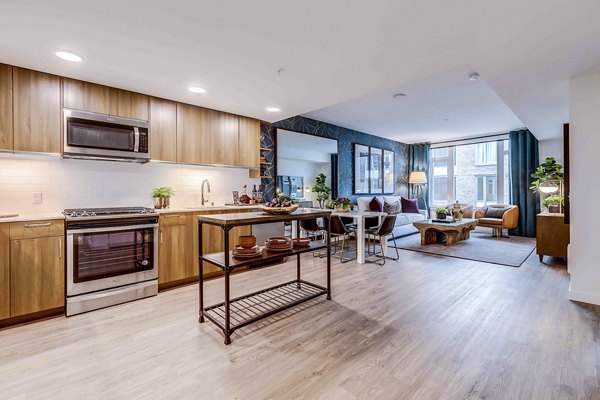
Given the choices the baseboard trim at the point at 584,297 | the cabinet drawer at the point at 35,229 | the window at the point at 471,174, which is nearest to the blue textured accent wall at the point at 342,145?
the window at the point at 471,174

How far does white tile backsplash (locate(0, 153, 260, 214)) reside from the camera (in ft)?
9.37

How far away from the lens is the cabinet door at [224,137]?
4.04 metres

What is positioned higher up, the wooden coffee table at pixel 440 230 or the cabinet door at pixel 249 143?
the cabinet door at pixel 249 143

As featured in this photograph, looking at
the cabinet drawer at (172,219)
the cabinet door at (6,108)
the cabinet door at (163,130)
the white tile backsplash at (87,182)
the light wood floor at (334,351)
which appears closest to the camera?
the light wood floor at (334,351)

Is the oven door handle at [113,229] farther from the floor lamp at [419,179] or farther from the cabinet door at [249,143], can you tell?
the floor lamp at [419,179]

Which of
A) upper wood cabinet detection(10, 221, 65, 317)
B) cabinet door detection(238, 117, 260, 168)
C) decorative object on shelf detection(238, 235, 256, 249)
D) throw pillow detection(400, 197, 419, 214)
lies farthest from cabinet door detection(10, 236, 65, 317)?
throw pillow detection(400, 197, 419, 214)

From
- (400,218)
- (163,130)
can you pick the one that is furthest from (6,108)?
(400,218)

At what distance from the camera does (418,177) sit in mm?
8367

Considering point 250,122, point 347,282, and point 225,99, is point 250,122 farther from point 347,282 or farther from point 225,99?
point 347,282

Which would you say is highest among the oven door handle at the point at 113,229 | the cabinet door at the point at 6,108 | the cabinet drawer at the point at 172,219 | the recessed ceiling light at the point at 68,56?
the recessed ceiling light at the point at 68,56

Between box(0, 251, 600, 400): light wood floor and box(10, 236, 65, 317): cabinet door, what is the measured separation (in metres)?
0.18

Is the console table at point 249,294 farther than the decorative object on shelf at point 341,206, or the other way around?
the decorative object on shelf at point 341,206

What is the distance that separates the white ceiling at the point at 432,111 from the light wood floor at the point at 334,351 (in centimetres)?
281

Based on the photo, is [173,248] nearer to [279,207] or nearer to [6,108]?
[279,207]
